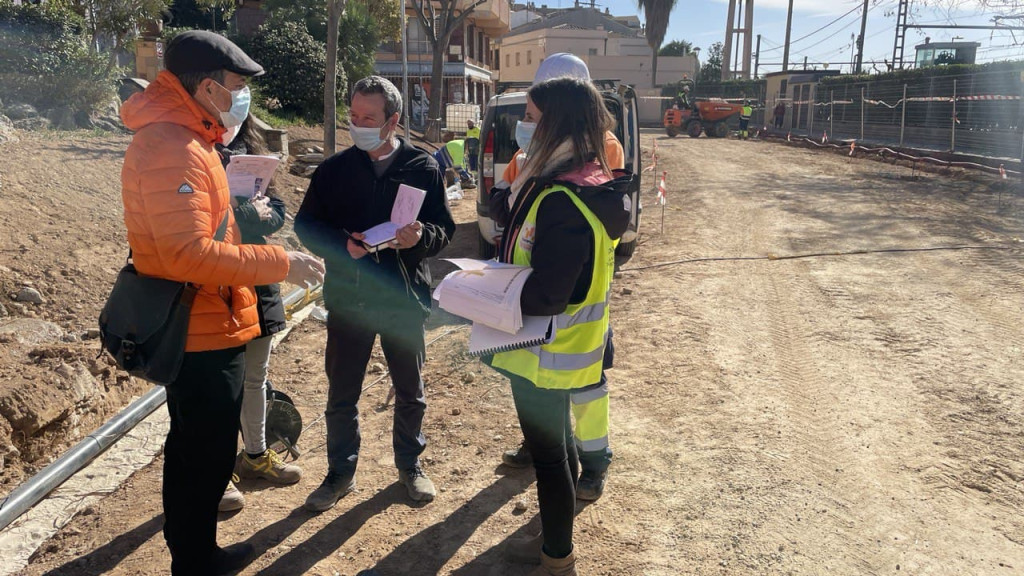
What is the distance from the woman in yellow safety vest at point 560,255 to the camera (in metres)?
2.48

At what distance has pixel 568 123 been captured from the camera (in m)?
2.55

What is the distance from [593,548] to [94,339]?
156 inches

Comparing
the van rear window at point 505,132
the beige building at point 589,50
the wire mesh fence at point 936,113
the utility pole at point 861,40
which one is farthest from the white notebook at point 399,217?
the beige building at point 589,50

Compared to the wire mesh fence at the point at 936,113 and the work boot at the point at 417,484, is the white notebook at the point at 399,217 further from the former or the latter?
the wire mesh fence at the point at 936,113

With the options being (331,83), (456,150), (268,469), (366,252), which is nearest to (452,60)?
(456,150)

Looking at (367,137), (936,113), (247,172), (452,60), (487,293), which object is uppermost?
(452,60)

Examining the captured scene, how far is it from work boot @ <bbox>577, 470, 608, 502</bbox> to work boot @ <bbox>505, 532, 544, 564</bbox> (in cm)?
52

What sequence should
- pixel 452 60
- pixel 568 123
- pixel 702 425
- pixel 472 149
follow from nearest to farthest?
pixel 568 123
pixel 702 425
pixel 472 149
pixel 452 60

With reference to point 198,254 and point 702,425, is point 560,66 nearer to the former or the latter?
point 702,425

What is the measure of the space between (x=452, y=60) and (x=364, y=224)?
3914 centimetres

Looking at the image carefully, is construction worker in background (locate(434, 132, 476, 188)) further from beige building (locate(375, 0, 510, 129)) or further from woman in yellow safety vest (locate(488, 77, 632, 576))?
beige building (locate(375, 0, 510, 129))

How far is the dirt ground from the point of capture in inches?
128

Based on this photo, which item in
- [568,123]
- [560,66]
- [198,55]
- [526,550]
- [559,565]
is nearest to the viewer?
[198,55]

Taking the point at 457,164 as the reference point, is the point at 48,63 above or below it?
above
